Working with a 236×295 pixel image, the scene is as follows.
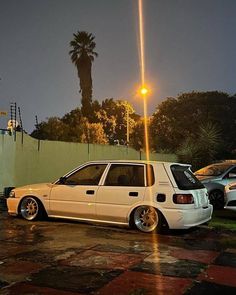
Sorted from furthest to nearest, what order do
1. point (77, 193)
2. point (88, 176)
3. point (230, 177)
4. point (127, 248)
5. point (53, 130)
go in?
point (53, 130) < point (230, 177) < point (88, 176) < point (77, 193) < point (127, 248)

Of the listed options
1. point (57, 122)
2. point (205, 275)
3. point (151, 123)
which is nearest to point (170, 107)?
point (151, 123)

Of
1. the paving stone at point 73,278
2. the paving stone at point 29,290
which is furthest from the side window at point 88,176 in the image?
the paving stone at point 29,290

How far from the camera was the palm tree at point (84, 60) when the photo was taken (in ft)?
162

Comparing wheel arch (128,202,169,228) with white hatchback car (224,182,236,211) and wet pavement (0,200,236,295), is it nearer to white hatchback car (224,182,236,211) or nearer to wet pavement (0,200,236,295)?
wet pavement (0,200,236,295)

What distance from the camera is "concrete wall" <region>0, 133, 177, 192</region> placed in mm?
16328

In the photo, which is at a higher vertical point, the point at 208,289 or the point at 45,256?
the point at 45,256

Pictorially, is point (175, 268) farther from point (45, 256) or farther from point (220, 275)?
point (45, 256)

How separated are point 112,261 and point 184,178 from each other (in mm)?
3376

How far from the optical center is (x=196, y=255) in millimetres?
7375

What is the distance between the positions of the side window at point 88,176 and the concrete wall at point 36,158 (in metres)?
6.48

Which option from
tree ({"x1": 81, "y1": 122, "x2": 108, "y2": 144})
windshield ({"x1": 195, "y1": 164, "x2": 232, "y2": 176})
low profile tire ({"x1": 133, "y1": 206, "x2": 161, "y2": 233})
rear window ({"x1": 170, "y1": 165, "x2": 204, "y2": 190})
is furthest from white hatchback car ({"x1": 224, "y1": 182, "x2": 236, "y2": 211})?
tree ({"x1": 81, "y1": 122, "x2": 108, "y2": 144})

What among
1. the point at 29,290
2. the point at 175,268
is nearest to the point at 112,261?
the point at 175,268

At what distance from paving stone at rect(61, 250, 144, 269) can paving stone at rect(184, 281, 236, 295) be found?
1210 millimetres

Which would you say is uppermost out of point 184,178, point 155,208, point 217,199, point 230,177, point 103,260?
point 230,177
